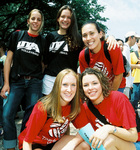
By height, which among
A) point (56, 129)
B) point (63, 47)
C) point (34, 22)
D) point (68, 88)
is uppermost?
point (34, 22)

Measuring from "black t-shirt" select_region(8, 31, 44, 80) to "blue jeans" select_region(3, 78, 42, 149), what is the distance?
0.12m

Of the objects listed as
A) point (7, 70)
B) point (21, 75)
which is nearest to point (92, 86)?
point (21, 75)

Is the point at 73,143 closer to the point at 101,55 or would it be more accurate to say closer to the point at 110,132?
the point at 110,132

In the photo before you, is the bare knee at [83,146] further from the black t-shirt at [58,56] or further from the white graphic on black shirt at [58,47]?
the white graphic on black shirt at [58,47]

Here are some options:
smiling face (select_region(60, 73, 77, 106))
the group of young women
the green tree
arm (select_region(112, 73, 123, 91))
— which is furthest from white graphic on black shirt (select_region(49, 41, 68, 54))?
the green tree

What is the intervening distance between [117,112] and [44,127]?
0.85 metres

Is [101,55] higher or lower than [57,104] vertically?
higher

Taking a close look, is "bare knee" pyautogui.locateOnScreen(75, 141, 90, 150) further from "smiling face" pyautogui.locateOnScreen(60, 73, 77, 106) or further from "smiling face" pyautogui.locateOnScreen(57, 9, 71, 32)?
"smiling face" pyautogui.locateOnScreen(57, 9, 71, 32)

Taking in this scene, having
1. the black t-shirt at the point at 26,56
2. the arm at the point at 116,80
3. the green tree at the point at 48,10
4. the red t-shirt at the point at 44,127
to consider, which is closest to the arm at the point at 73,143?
the red t-shirt at the point at 44,127

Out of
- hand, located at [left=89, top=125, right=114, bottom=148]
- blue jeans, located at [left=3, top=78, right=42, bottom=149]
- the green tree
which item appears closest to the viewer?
hand, located at [left=89, top=125, right=114, bottom=148]

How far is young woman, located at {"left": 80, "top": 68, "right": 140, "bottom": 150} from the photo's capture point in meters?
1.88

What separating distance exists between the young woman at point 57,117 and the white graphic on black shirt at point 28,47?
71 centimetres

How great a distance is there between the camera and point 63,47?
270 cm

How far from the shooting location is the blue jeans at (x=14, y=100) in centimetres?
252
